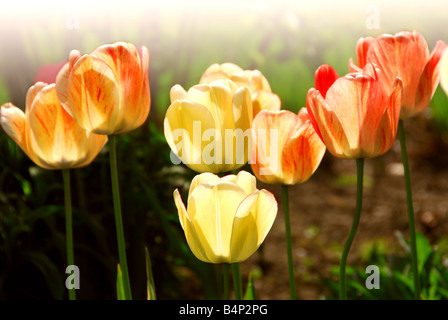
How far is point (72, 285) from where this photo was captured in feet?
3.37

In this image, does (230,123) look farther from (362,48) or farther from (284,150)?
(362,48)

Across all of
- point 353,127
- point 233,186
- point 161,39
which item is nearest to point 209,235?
point 233,186

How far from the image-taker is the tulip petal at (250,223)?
79 centimetres

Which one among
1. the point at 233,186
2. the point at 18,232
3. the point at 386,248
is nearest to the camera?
the point at 233,186

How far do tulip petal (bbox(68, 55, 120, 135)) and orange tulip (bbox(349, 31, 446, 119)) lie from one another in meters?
0.33

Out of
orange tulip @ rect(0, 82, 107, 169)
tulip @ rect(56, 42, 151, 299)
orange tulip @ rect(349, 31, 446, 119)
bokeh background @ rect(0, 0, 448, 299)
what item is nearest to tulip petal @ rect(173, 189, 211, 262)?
tulip @ rect(56, 42, 151, 299)

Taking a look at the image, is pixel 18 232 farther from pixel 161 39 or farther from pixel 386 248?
pixel 386 248

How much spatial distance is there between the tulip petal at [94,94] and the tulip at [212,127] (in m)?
0.07

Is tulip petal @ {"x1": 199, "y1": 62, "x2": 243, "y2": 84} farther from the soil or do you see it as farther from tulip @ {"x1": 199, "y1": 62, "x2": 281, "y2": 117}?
the soil

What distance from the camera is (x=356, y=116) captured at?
0.84m

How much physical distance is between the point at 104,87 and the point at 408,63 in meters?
0.41

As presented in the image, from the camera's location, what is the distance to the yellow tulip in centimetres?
79

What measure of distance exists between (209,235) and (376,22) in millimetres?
511
